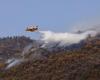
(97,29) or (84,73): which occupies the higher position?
(97,29)

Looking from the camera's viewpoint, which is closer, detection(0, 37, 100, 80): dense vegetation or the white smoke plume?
detection(0, 37, 100, 80): dense vegetation

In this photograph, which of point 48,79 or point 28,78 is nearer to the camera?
point 48,79

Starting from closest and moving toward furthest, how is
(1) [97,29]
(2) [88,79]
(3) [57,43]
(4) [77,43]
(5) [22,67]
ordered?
(2) [88,79]
(5) [22,67]
(4) [77,43]
(3) [57,43]
(1) [97,29]

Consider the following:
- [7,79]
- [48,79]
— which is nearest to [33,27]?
[7,79]

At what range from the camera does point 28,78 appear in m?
51.6

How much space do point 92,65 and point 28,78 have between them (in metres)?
7.98

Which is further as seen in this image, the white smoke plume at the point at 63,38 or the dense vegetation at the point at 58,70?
the white smoke plume at the point at 63,38

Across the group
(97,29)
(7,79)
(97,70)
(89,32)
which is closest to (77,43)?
(89,32)

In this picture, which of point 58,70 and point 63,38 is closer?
point 58,70

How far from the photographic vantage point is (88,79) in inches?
1714

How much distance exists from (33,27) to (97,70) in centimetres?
3017

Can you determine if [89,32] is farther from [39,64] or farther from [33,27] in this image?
[39,64]

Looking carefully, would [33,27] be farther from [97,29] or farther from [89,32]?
[97,29]

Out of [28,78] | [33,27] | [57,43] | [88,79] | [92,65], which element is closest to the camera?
[88,79]
